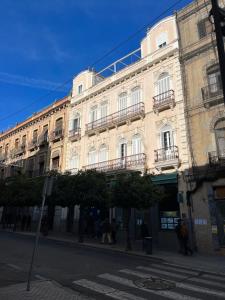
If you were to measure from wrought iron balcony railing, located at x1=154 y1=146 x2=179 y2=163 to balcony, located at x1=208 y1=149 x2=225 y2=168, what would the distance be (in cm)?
217

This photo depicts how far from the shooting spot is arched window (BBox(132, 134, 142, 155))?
20047 millimetres

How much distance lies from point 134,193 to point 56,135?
622 inches

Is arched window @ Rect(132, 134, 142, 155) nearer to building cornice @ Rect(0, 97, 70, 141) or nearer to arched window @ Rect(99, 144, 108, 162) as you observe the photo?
arched window @ Rect(99, 144, 108, 162)

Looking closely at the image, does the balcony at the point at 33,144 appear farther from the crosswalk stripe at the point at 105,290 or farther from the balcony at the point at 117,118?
the crosswalk stripe at the point at 105,290

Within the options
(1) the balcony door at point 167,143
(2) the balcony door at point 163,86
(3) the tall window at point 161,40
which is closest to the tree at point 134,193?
(1) the balcony door at point 167,143

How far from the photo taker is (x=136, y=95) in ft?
70.8

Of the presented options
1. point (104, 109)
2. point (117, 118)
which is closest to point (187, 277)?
point (117, 118)

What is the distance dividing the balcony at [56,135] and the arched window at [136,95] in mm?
9066

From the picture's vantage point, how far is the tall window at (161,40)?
66.7ft

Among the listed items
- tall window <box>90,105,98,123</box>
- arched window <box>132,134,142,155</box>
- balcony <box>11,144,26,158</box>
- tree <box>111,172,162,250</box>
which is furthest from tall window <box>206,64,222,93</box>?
balcony <box>11,144,26,158</box>

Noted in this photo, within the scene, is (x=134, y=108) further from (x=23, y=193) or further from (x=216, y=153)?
(x=23, y=193)

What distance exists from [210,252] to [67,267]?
851 centimetres

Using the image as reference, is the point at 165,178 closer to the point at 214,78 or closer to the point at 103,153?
the point at 214,78

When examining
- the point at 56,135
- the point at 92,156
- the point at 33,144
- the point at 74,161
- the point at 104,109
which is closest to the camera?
the point at 92,156
